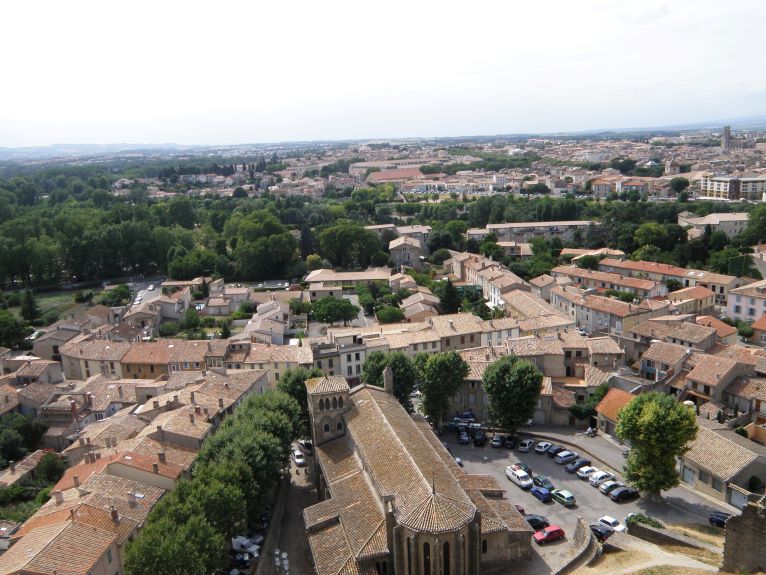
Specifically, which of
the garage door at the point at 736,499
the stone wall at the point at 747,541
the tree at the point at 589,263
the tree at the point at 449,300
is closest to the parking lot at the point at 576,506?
the garage door at the point at 736,499

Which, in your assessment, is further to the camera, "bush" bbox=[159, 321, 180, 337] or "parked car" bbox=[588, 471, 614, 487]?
"bush" bbox=[159, 321, 180, 337]

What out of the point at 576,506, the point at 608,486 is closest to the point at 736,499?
the point at 608,486

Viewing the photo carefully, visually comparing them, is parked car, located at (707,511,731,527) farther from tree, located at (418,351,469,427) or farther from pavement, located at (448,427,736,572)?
tree, located at (418,351,469,427)

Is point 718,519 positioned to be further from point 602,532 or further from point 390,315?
point 390,315

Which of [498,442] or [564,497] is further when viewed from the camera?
[498,442]

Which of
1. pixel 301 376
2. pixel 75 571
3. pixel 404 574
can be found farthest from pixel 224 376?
pixel 404 574

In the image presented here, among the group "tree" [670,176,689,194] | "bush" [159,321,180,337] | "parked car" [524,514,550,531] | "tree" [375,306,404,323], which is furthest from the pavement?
"tree" [670,176,689,194]

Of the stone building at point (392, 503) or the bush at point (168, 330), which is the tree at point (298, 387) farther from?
A: the bush at point (168, 330)
